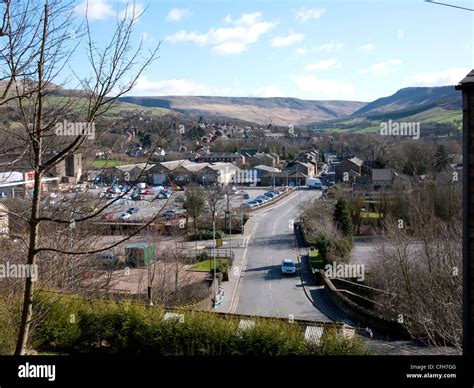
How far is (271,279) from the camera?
15.5 m

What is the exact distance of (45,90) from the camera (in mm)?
3502

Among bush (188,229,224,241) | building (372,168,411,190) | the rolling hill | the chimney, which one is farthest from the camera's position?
the rolling hill

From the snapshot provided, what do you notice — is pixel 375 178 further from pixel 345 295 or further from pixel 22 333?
pixel 22 333

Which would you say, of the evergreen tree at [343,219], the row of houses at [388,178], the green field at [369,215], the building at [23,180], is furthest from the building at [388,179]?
the building at [23,180]

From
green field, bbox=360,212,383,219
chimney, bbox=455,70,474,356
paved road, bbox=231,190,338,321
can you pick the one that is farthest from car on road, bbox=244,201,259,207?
chimney, bbox=455,70,474,356

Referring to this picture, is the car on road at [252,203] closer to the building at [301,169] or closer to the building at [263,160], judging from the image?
the building at [301,169]

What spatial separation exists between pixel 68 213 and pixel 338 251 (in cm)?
1314

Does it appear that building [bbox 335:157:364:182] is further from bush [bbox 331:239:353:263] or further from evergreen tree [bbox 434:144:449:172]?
bush [bbox 331:239:353:263]

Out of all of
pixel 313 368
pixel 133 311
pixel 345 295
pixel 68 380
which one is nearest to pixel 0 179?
pixel 68 380
